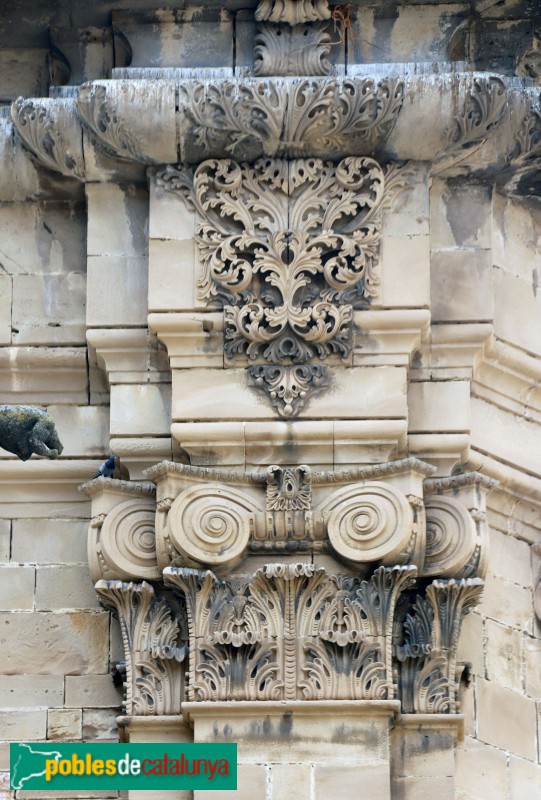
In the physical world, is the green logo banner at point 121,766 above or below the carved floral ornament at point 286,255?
below

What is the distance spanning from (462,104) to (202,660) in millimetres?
3015

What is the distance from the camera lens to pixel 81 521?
14305 millimetres

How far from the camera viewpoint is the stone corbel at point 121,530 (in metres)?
13.8

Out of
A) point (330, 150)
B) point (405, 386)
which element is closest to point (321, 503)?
point (405, 386)

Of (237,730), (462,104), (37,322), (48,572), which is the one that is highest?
(462,104)

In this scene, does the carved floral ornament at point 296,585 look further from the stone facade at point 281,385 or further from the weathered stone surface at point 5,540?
the weathered stone surface at point 5,540

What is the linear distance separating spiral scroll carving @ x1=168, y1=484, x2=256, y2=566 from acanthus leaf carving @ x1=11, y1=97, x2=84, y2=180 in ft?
6.12

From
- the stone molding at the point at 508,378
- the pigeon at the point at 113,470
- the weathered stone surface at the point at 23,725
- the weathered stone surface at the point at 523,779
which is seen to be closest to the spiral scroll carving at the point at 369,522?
the stone molding at the point at 508,378

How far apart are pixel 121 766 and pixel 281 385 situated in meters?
1.97

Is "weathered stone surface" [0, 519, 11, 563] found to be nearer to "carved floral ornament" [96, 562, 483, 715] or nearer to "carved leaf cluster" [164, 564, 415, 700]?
"carved floral ornament" [96, 562, 483, 715]

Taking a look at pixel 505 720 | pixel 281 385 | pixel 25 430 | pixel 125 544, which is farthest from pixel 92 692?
pixel 25 430

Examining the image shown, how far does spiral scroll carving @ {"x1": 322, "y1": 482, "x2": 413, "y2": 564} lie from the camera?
13609mm

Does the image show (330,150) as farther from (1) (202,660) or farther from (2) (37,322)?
(1) (202,660)

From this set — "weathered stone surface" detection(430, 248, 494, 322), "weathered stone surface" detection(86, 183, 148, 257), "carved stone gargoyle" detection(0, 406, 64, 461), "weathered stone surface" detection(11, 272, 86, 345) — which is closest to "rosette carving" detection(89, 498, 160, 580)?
"weathered stone surface" detection(11, 272, 86, 345)
